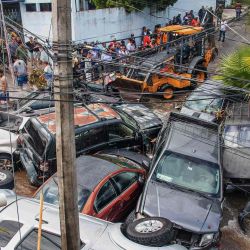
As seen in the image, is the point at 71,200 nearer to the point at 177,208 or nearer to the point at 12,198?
the point at 12,198

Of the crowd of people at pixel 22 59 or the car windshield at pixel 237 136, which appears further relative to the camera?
the crowd of people at pixel 22 59

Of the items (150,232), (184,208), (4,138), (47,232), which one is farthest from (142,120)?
(47,232)

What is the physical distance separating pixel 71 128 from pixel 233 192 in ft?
19.8

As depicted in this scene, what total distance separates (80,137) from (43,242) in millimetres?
4510

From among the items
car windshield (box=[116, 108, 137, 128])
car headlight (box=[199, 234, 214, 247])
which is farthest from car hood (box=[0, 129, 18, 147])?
car headlight (box=[199, 234, 214, 247])

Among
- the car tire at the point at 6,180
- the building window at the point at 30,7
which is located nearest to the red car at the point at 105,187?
the car tire at the point at 6,180

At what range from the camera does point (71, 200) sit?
18.1 feet

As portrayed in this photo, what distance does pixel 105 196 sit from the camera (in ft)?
25.1

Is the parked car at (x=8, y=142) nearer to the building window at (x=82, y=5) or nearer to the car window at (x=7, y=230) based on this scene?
the car window at (x=7, y=230)

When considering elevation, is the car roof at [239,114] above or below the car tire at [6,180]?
above

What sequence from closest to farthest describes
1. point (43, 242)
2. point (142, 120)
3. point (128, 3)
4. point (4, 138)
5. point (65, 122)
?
point (65, 122) < point (43, 242) < point (4, 138) < point (142, 120) < point (128, 3)

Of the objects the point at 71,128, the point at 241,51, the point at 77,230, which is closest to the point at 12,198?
the point at 77,230

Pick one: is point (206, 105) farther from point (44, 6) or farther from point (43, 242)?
point (44, 6)

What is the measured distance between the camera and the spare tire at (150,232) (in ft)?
19.4
